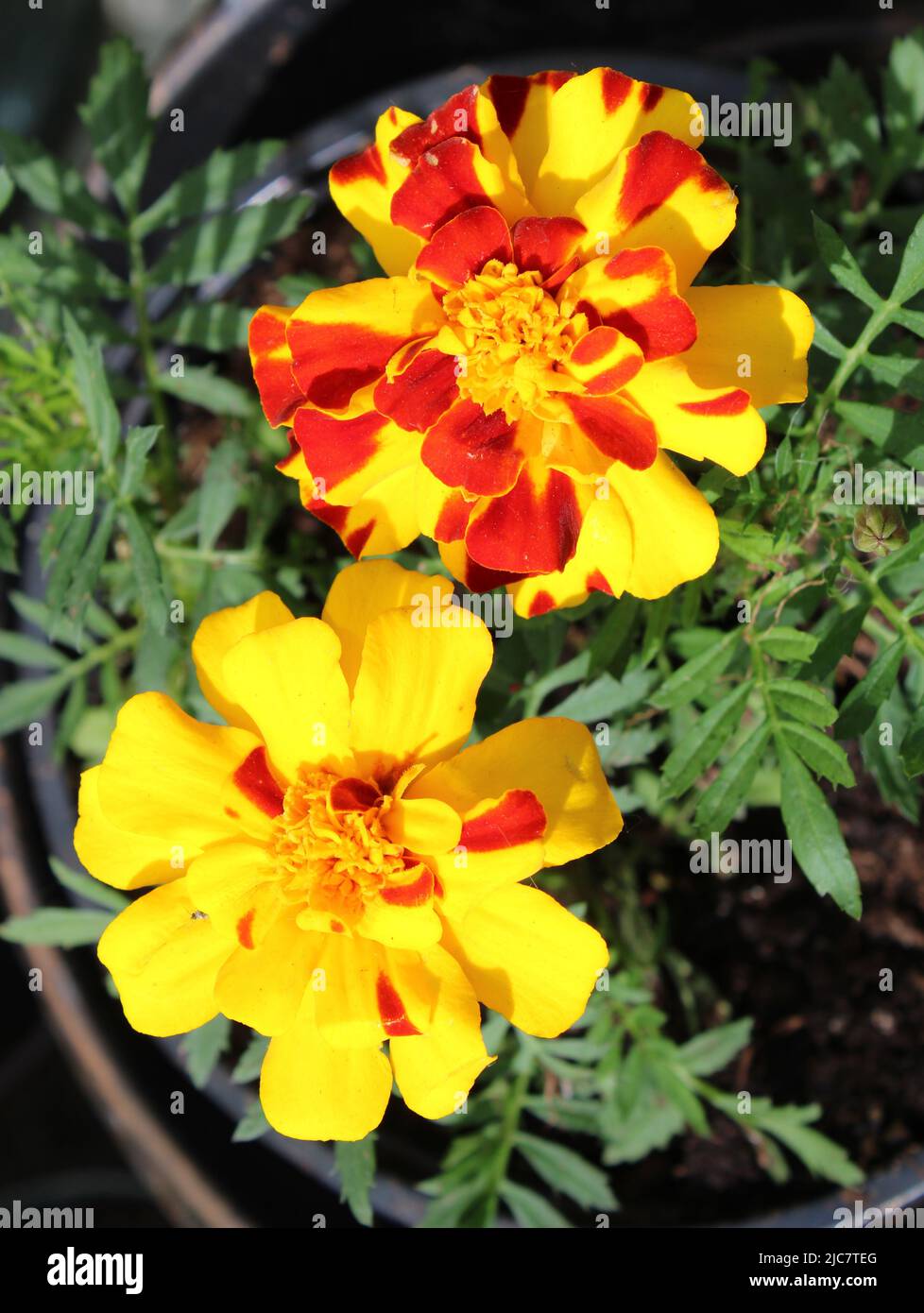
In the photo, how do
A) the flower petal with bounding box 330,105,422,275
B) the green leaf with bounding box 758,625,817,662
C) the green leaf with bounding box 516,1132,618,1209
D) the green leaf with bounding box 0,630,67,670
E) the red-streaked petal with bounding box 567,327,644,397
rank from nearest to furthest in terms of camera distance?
the red-streaked petal with bounding box 567,327,644,397 → the flower petal with bounding box 330,105,422,275 → the green leaf with bounding box 758,625,817,662 → the green leaf with bounding box 516,1132,618,1209 → the green leaf with bounding box 0,630,67,670

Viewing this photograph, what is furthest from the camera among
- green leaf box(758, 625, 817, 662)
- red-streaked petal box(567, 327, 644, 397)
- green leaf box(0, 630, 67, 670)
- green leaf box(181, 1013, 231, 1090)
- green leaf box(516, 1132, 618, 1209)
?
green leaf box(0, 630, 67, 670)

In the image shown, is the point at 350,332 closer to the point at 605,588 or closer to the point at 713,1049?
the point at 605,588

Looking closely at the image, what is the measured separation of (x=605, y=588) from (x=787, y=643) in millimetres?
198

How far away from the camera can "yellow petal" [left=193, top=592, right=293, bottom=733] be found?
896 millimetres

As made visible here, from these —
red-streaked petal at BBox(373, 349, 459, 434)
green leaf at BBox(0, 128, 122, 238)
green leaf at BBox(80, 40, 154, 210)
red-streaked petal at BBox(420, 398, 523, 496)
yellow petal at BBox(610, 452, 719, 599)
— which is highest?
green leaf at BBox(80, 40, 154, 210)

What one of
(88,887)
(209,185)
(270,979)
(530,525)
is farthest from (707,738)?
(209,185)

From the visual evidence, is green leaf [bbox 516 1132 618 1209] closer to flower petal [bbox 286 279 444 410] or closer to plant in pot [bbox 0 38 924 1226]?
plant in pot [bbox 0 38 924 1226]

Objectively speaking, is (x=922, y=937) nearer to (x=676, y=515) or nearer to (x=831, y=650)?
(x=831, y=650)

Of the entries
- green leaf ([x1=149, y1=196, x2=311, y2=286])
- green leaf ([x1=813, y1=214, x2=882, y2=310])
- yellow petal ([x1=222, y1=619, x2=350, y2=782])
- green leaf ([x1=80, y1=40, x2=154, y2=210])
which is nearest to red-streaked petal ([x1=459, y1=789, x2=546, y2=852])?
yellow petal ([x1=222, y1=619, x2=350, y2=782])

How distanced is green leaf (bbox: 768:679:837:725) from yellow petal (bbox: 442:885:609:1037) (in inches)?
9.6

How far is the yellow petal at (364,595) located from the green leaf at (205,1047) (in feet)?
1.50

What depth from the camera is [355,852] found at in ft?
2.68

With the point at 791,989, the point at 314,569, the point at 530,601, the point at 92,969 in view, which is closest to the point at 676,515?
the point at 530,601

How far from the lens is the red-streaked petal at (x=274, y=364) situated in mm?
885
